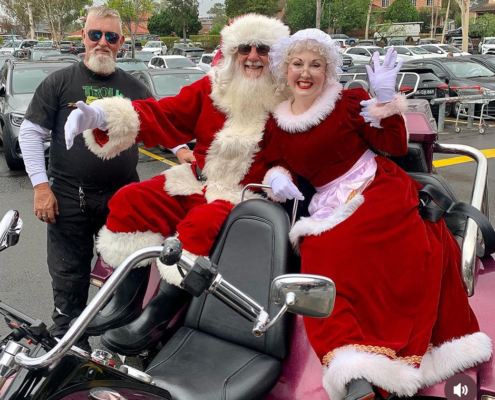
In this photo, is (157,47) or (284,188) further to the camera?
(157,47)

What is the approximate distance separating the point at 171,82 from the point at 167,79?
15 centimetres

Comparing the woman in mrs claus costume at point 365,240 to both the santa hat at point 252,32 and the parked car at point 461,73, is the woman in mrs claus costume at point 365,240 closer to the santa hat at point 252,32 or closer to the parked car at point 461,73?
the santa hat at point 252,32

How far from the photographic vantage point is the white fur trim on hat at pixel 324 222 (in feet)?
7.93

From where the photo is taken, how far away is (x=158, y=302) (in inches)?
98.7

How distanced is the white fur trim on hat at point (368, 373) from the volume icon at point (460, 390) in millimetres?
162

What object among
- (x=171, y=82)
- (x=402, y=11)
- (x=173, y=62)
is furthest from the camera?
(x=402, y=11)

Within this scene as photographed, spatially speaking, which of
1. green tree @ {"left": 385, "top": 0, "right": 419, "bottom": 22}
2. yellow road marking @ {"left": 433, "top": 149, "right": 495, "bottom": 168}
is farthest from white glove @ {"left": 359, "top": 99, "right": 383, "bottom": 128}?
green tree @ {"left": 385, "top": 0, "right": 419, "bottom": 22}

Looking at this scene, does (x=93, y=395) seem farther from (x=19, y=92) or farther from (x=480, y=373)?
(x=19, y=92)

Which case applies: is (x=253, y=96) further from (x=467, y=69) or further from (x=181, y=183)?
(x=467, y=69)

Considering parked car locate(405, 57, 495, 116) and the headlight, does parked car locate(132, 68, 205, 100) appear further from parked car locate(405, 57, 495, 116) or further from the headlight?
parked car locate(405, 57, 495, 116)

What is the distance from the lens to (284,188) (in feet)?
8.51

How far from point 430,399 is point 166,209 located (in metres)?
1.54

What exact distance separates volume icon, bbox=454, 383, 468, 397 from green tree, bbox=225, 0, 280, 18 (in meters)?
37.5

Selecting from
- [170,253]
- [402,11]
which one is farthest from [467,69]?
[402,11]
